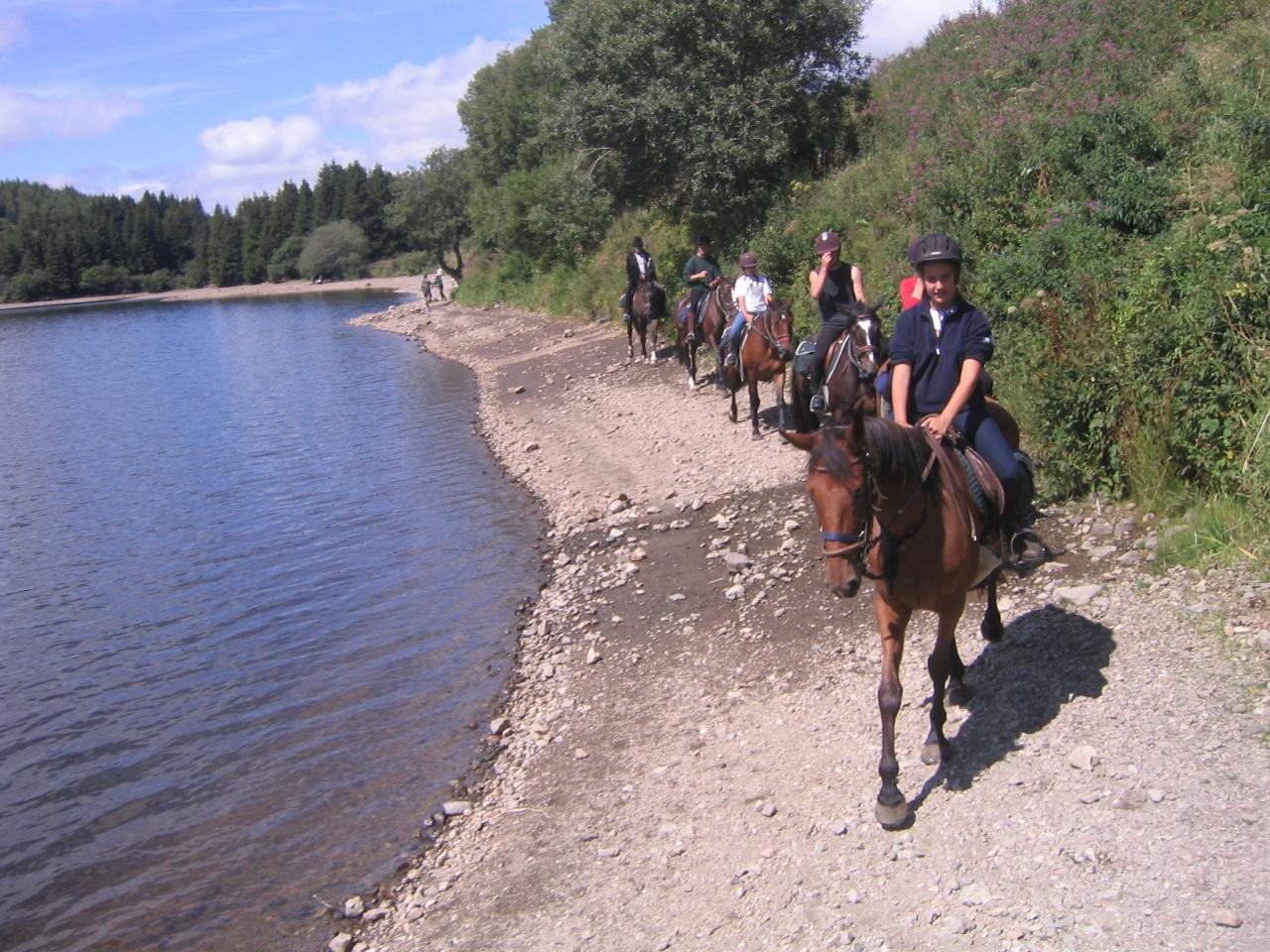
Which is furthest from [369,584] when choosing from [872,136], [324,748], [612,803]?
[872,136]

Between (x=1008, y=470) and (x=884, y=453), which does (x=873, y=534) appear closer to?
(x=884, y=453)

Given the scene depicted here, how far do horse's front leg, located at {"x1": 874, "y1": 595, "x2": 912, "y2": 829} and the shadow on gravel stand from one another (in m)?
0.25

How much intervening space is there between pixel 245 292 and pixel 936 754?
137 m

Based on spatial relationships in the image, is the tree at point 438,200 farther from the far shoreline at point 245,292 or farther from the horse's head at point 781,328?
the horse's head at point 781,328

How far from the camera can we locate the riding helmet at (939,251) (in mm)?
5855

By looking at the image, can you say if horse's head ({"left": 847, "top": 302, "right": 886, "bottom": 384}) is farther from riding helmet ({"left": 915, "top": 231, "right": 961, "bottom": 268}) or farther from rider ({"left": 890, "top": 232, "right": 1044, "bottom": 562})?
riding helmet ({"left": 915, "top": 231, "right": 961, "bottom": 268})

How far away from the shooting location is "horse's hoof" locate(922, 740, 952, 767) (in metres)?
5.99

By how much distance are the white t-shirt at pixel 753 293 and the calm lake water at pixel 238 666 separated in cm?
436

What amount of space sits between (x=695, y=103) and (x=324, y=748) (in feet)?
62.2

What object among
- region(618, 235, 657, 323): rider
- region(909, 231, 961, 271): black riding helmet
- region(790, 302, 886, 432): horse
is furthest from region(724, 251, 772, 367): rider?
region(909, 231, 961, 271): black riding helmet

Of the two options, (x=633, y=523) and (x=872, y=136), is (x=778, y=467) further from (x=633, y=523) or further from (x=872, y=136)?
(x=872, y=136)

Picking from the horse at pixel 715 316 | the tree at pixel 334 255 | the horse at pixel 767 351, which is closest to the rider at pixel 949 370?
the horse at pixel 767 351

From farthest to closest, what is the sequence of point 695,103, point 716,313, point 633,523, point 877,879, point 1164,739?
point 695,103, point 716,313, point 633,523, point 1164,739, point 877,879

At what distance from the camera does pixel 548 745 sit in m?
7.88
